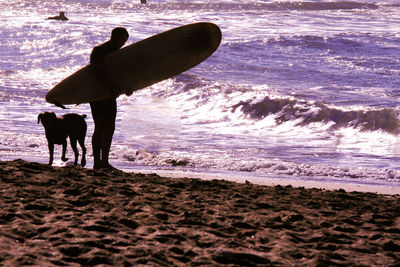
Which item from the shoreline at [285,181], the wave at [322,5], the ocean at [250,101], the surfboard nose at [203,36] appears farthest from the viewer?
the wave at [322,5]

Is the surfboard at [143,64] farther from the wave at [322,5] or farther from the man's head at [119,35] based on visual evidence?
the wave at [322,5]

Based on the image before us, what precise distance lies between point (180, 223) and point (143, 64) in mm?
3792

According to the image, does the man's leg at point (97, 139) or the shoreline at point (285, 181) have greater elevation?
the man's leg at point (97, 139)

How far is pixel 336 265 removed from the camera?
176 inches

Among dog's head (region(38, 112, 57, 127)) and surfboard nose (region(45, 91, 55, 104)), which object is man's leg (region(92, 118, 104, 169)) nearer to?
dog's head (region(38, 112, 57, 127))

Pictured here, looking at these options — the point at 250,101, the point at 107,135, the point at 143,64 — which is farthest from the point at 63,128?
the point at 250,101

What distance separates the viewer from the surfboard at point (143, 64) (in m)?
8.21

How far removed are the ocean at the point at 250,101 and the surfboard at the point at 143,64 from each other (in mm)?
358

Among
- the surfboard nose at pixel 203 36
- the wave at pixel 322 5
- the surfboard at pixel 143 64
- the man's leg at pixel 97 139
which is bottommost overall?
the wave at pixel 322 5

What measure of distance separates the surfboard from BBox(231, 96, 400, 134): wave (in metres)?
6.31

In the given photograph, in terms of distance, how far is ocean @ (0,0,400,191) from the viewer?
10.8 metres

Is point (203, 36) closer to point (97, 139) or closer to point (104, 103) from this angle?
point (104, 103)

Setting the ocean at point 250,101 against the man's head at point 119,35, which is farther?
the ocean at point 250,101

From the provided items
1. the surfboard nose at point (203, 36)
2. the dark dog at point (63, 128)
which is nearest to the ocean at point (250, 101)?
the dark dog at point (63, 128)
